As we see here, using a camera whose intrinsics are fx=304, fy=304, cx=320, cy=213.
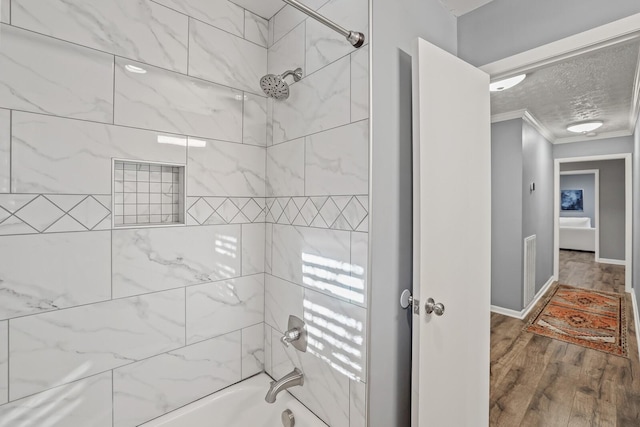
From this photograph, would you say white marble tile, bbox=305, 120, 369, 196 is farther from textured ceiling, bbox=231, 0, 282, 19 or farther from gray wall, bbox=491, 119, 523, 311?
gray wall, bbox=491, 119, 523, 311

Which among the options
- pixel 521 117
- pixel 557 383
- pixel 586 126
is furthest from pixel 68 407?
pixel 586 126

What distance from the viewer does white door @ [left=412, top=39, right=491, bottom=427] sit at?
1.19 metres

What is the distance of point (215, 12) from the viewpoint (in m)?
1.55

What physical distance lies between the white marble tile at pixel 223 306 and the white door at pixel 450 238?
→ 0.94 metres

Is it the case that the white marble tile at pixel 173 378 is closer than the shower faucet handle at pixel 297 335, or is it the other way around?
the white marble tile at pixel 173 378

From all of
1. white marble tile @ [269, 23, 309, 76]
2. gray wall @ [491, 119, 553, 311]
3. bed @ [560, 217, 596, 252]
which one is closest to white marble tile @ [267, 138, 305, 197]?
white marble tile @ [269, 23, 309, 76]

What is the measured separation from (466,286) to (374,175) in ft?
2.31

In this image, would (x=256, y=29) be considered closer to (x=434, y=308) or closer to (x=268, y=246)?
(x=268, y=246)

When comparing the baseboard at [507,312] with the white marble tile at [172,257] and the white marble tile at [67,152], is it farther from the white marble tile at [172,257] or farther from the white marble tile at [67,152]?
the white marble tile at [67,152]

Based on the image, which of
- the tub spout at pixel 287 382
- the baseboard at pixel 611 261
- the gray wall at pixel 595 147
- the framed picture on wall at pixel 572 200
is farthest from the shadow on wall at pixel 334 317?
the framed picture on wall at pixel 572 200

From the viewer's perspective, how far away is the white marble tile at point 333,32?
124 centimetres

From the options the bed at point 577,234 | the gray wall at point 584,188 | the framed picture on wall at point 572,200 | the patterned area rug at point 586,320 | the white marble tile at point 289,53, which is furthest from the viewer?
the framed picture on wall at point 572,200

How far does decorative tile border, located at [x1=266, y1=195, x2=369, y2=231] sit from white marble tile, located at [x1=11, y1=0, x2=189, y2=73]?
0.82 meters

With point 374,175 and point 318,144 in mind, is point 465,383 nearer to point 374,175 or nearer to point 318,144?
point 374,175
